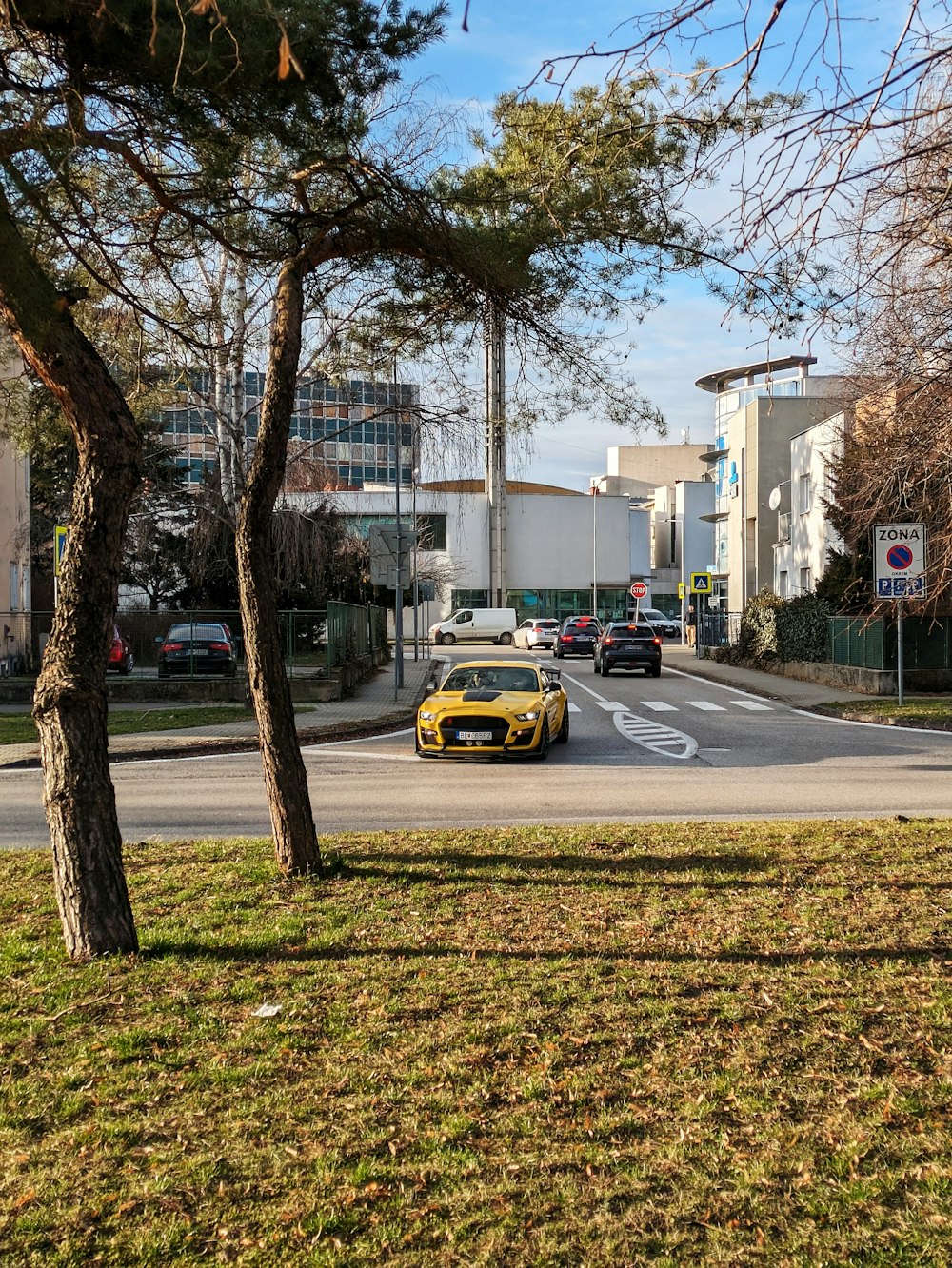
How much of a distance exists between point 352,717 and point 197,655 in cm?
604

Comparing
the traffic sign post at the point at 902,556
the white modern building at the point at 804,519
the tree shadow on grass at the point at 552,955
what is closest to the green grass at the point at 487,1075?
the tree shadow on grass at the point at 552,955

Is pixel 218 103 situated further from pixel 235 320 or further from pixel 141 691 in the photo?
pixel 141 691

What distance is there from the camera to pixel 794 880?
7422 millimetres

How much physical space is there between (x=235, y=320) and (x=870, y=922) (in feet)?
42.3

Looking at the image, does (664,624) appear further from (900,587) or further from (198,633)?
(900,587)

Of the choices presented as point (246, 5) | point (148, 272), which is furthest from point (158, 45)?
point (148, 272)

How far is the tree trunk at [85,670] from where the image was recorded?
5.70 metres

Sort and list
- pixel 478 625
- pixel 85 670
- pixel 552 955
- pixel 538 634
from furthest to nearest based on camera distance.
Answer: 1. pixel 478 625
2. pixel 538 634
3. pixel 552 955
4. pixel 85 670

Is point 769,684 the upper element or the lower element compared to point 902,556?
lower

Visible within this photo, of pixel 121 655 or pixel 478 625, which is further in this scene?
pixel 478 625

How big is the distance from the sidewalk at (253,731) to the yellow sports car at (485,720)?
11.2 feet

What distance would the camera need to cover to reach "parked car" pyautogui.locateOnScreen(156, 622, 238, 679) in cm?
2655

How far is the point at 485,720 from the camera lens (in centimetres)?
1580

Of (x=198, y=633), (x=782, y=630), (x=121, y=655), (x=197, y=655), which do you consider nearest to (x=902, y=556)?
(x=782, y=630)
